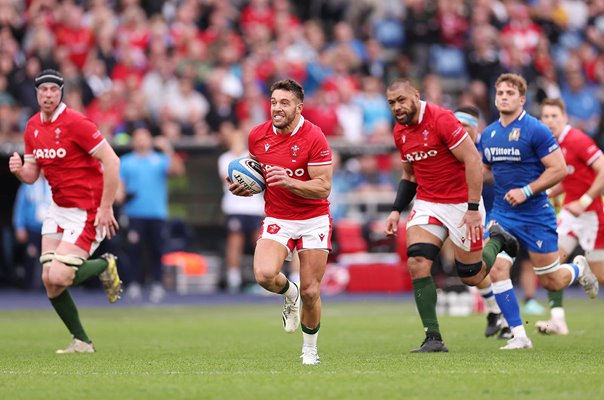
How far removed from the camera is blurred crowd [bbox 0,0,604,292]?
22.3 metres

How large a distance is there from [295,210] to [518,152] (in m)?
2.72

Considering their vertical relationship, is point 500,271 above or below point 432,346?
above

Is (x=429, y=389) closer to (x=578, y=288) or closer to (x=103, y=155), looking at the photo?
(x=103, y=155)

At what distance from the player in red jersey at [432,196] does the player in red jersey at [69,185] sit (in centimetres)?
292

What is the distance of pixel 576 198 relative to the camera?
1441 cm

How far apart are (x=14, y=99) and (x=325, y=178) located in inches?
499

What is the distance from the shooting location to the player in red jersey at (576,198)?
13.7 m

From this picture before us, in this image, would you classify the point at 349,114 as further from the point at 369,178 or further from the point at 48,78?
the point at 48,78

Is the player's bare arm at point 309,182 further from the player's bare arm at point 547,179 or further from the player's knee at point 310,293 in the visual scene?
the player's bare arm at point 547,179

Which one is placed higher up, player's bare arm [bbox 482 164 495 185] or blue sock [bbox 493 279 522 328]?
player's bare arm [bbox 482 164 495 185]

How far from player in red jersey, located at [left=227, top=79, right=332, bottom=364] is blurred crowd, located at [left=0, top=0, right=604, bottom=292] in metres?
11.2

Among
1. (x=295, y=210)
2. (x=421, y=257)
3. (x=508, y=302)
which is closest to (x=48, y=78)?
(x=295, y=210)

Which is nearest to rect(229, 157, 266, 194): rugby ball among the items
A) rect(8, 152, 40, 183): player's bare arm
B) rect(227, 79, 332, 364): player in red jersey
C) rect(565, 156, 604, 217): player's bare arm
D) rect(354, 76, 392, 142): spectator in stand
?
rect(227, 79, 332, 364): player in red jersey

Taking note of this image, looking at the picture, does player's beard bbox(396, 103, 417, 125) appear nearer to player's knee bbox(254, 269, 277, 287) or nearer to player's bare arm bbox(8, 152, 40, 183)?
player's knee bbox(254, 269, 277, 287)
